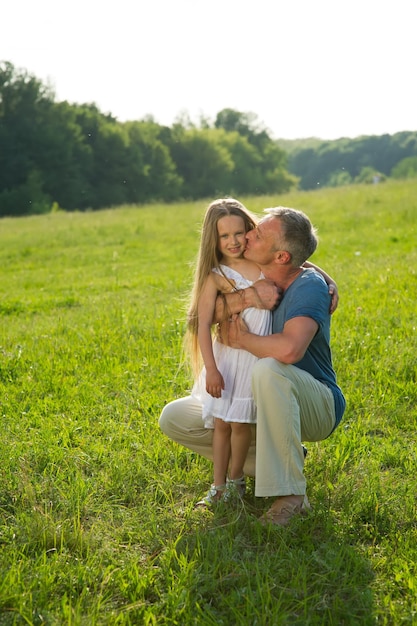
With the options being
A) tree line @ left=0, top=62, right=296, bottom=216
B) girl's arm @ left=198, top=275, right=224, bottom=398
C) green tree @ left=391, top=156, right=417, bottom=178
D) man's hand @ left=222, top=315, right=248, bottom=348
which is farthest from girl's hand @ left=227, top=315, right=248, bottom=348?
green tree @ left=391, top=156, right=417, bottom=178

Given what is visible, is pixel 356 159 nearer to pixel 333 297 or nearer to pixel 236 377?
pixel 333 297

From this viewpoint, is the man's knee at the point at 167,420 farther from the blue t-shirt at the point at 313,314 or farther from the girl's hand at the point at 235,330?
the blue t-shirt at the point at 313,314

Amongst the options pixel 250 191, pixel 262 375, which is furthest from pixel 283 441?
pixel 250 191

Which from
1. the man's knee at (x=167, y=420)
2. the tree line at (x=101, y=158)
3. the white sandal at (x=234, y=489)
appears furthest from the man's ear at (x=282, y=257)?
the tree line at (x=101, y=158)

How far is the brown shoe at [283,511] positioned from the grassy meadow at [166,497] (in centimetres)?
6

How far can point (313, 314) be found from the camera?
371 cm

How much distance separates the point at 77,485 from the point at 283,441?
1.14 m

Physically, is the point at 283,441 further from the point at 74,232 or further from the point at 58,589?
the point at 74,232

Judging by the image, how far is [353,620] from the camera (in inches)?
112

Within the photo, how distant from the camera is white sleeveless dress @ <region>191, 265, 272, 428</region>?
12.5 ft

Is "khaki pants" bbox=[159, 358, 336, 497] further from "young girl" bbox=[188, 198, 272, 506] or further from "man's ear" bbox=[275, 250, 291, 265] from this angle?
"man's ear" bbox=[275, 250, 291, 265]

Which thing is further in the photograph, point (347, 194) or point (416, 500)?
point (347, 194)

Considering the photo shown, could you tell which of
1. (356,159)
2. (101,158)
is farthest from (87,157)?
(356,159)

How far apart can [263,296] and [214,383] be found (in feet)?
1.72
